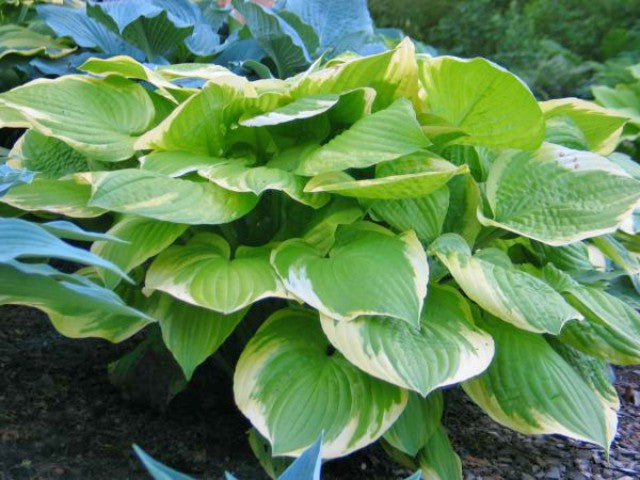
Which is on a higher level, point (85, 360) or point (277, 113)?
point (277, 113)

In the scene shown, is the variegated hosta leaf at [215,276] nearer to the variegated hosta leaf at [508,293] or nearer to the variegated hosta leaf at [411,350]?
the variegated hosta leaf at [411,350]

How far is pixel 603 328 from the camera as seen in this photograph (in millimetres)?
1458

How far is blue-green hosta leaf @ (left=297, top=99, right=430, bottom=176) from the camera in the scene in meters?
1.33

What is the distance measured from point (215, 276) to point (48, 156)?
2.12ft

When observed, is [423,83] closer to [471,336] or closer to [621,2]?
[471,336]

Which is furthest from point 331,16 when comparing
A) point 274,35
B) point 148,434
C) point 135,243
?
point 148,434

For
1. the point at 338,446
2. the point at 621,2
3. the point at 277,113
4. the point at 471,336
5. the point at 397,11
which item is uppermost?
the point at 277,113

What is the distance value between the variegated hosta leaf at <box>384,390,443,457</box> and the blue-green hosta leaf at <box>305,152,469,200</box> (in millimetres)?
400

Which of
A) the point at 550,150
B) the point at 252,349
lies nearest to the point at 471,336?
the point at 252,349

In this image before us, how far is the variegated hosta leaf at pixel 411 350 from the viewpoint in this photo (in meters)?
1.20

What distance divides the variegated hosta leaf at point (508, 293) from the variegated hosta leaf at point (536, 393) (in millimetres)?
132

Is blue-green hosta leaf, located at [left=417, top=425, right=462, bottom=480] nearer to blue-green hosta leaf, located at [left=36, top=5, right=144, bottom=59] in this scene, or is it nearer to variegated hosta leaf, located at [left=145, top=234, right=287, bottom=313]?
variegated hosta leaf, located at [left=145, top=234, right=287, bottom=313]

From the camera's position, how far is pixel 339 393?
1287mm

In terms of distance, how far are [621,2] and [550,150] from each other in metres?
5.11
